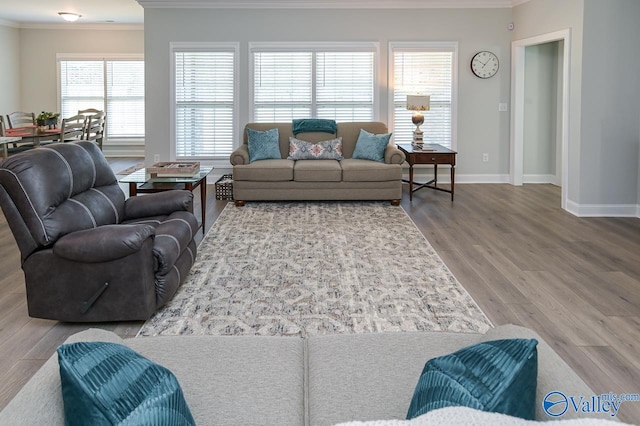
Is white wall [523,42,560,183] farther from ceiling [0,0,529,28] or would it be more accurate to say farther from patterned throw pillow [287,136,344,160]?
patterned throw pillow [287,136,344,160]

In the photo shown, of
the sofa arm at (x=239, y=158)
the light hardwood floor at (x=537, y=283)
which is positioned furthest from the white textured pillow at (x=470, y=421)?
the sofa arm at (x=239, y=158)

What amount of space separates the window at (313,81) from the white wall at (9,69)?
19.8 ft

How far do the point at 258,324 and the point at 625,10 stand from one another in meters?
5.16

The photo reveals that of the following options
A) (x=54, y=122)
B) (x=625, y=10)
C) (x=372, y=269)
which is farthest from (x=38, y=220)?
(x=54, y=122)

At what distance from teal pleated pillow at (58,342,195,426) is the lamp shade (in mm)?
6816

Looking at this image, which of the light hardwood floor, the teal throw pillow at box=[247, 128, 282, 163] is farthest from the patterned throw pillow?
the light hardwood floor

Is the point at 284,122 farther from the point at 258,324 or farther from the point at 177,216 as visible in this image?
the point at 258,324

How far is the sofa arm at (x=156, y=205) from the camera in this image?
4133mm

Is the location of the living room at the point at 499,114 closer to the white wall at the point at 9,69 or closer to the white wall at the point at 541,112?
the white wall at the point at 541,112

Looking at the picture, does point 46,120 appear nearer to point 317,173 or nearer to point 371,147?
point 317,173

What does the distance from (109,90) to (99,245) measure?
33.5ft

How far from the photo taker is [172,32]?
8266mm

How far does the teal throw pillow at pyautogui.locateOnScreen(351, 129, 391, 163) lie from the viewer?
7.26 m

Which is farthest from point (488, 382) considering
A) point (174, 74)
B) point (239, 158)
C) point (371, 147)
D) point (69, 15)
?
point (69, 15)
